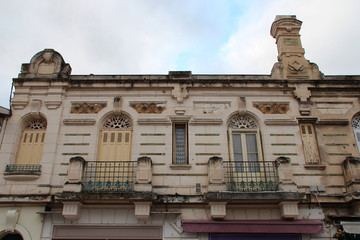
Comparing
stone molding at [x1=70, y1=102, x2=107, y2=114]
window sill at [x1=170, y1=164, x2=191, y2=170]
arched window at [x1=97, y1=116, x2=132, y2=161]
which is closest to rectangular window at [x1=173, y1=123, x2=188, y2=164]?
window sill at [x1=170, y1=164, x2=191, y2=170]

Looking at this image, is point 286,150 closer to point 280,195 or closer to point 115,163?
point 280,195

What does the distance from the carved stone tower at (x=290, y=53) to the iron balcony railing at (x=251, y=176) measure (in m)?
3.81

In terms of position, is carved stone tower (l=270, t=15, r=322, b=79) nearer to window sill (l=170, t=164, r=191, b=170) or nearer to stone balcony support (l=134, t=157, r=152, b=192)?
window sill (l=170, t=164, r=191, b=170)

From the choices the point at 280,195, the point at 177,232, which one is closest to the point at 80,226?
the point at 177,232

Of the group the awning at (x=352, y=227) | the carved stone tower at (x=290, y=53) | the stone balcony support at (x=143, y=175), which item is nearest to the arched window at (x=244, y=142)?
the carved stone tower at (x=290, y=53)

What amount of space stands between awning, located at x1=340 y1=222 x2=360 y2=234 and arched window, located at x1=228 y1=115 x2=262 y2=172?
3102 mm

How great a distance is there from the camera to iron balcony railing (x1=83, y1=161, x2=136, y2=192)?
1023 centimetres

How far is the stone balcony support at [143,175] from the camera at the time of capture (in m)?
9.95

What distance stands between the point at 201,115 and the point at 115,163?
138 inches

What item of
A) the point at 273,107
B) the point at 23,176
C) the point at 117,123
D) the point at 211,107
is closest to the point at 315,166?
the point at 273,107

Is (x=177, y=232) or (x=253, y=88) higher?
(x=253, y=88)

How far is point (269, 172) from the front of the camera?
1062 centimetres

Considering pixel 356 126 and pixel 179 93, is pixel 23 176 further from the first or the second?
pixel 356 126

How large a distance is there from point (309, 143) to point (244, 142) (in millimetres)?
2254
